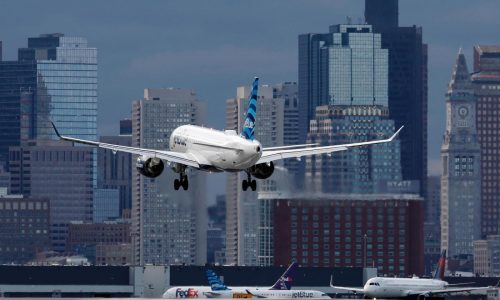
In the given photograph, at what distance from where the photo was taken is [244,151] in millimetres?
199750
